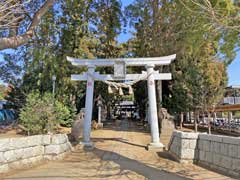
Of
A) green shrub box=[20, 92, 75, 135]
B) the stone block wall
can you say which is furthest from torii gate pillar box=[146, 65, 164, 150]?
green shrub box=[20, 92, 75, 135]

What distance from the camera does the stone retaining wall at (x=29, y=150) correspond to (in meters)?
9.26

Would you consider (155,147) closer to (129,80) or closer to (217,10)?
(129,80)

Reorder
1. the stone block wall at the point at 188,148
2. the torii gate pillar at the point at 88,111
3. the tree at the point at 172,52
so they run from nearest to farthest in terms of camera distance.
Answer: the stone block wall at the point at 188,148
the torii gate pillar at the point at 88,111
the tree at the point at 172,52

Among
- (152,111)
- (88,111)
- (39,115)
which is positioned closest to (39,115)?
(39,115)

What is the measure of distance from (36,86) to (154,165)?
18.4 meters

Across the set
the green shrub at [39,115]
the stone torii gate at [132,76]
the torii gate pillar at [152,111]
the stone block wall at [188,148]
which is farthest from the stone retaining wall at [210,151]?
the green shrub at [39,115]

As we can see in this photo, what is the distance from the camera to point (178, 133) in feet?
42.1

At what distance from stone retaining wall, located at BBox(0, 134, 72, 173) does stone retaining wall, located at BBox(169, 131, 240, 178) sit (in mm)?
4130

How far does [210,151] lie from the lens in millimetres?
10727

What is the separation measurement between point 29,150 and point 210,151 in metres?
5.32

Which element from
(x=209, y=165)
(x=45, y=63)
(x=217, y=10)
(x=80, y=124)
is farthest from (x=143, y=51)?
(x=217, y=10)

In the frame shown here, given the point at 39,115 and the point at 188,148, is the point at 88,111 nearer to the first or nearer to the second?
the point at 39,115

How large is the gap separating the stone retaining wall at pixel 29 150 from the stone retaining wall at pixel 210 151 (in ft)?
13.6

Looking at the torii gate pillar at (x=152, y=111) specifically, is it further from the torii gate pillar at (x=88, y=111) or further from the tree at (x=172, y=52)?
the torii gate pillar at (x=88, y=111)
